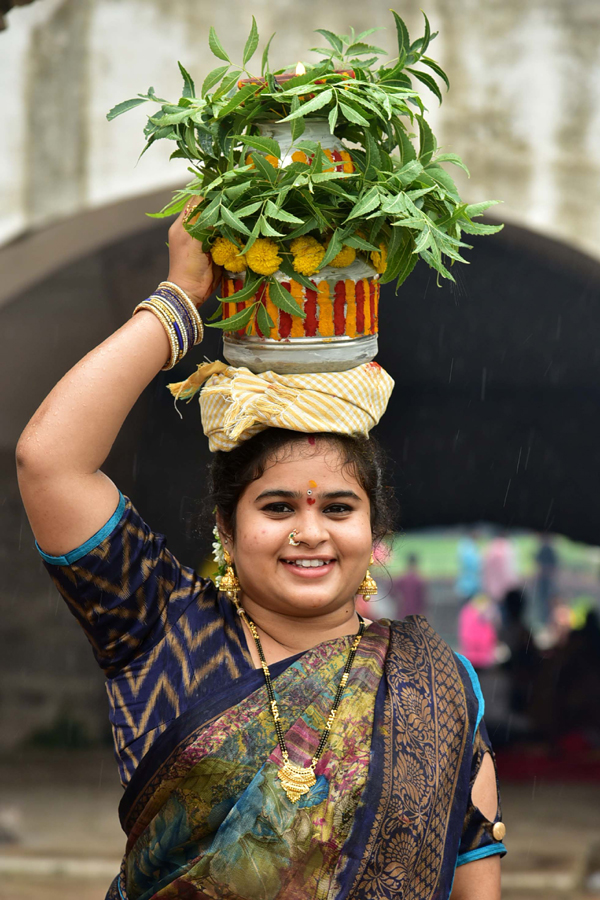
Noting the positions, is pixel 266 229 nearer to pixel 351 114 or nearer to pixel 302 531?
pixel 351 114

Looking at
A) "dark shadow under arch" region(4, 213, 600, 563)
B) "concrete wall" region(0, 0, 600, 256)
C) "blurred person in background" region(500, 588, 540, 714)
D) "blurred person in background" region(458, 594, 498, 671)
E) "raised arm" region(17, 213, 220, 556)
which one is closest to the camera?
"raised arm" region(17, 213, 220, 556)

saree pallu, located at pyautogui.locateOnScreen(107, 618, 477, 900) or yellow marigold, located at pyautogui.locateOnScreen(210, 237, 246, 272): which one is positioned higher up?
yellow marigold, located at pyautogui.locateOnScreen(210, 237, 246, 272)

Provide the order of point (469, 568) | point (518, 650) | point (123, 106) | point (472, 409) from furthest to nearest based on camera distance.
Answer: point (469, 568)
point (518, 650)
point (472, 409)
point (123, 106)

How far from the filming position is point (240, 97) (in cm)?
186

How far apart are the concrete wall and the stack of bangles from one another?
9.07ft

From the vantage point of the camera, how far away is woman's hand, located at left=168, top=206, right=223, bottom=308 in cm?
195

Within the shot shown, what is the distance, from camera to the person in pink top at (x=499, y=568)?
29.9 feet

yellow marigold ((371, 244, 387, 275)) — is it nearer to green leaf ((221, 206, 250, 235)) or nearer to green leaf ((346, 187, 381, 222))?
green leaf ((346, 187, 381, 222))

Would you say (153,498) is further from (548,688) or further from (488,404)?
(548,688)

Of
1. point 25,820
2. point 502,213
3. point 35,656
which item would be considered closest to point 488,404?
point 502,213

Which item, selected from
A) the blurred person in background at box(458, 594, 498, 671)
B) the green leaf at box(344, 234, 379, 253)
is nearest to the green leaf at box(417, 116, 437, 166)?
the green leaf at box(344, 234, 379, 253)

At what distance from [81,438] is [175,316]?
0.94ft

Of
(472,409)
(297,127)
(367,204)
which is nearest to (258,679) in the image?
(367,204)

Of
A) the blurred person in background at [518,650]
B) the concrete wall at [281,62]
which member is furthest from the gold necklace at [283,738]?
the blurred person in background at [518,650]
